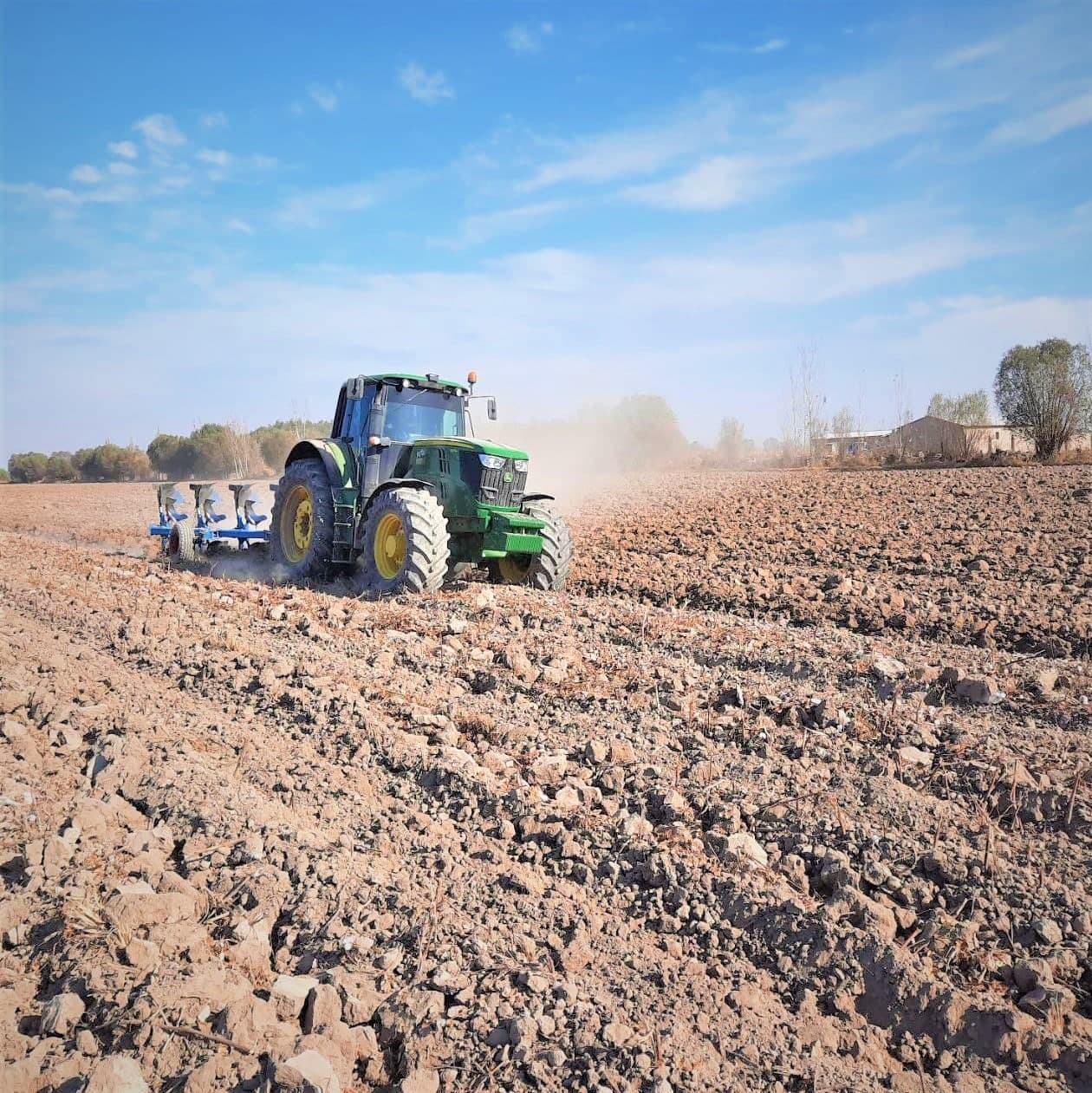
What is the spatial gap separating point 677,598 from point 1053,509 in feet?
27.7

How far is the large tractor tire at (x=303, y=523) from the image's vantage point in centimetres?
936

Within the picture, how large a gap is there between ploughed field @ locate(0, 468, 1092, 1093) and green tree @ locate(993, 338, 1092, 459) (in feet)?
83.1

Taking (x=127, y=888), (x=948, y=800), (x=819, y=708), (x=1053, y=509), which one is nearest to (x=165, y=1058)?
(x=127, y=888)

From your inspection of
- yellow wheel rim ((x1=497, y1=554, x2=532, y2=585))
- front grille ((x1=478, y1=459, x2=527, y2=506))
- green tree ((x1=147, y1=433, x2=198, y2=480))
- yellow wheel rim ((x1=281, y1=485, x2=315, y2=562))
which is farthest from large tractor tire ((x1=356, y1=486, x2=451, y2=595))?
green tree ((x1=147, y1=433, x2=198, y2=480))

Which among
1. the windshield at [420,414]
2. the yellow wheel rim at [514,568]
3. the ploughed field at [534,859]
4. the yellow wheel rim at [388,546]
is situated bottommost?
the ploughed field at [534,859]

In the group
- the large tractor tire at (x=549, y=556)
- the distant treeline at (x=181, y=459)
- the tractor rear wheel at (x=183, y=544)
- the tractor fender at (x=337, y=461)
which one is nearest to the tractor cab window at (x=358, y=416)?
the tractor fender at (x=337, y=461)

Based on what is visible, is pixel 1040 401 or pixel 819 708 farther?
pixel 1040 401

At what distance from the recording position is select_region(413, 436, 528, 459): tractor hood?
8.52 metres

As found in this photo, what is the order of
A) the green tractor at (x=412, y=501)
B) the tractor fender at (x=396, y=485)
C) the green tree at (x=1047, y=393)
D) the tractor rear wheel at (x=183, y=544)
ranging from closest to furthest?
1. the green tractor at (x=412, y=501)
2. the tractor fender at (x=396, y=485)
3. the tractor rear wheel at (x=183, y=544)
4. the green tree at (x=1047, y=393)

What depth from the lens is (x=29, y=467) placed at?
4566 centimetres

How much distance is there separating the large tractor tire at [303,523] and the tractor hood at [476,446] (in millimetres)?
1341

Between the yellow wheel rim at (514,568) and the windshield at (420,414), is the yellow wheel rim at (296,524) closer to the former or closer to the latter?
the windshield at (420,414)

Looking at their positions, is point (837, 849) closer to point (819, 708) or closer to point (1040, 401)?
point (819, 708)

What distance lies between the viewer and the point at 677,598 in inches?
371
